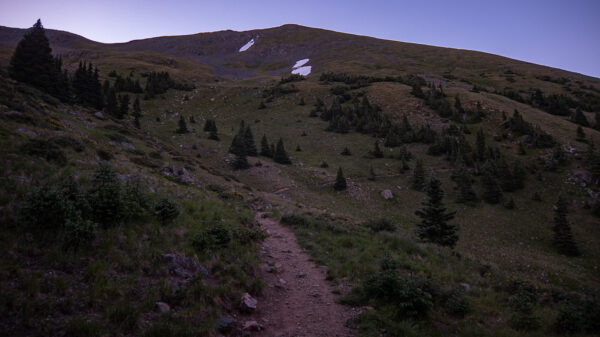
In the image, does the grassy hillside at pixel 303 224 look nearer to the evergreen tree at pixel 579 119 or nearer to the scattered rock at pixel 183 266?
the scattered rock at pixel 183 266

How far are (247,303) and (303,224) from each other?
8.48 meters

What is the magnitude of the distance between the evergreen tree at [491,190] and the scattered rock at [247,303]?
29.1 meters

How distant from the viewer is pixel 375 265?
9273 mm

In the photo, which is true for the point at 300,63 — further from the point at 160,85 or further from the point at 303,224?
the point at 303,224

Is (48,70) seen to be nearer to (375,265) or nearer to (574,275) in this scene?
(375,265)

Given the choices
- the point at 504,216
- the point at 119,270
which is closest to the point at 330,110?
the point at 504,216

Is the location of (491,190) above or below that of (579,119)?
below

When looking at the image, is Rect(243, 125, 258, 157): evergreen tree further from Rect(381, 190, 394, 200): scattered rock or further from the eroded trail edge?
the eroded trail edge

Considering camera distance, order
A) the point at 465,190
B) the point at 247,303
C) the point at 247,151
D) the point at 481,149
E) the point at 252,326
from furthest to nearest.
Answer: the point at 247,151 → the point at 481,149 → the point at 465,190 → the point at 247,303 → the point at 252,326

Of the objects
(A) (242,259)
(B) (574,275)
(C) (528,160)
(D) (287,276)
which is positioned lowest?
(B) (574,275)

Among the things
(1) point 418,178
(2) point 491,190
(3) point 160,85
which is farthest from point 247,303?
(3) point 160,85

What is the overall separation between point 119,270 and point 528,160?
138 feet

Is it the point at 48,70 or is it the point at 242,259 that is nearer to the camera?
the point at 242,259

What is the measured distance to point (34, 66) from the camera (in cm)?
3011
